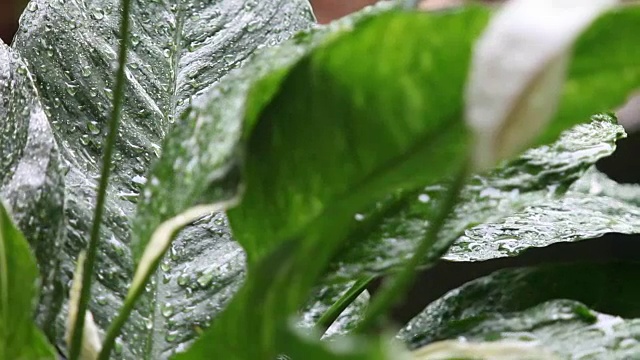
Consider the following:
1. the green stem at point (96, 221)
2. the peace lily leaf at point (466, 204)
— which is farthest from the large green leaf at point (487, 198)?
the green stem at point (96, 221)

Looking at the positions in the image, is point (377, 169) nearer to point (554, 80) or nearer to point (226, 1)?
point (554, 80)

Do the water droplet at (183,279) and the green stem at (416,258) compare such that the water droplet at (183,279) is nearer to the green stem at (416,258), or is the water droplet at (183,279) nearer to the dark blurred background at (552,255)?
the green stem at (416,258)

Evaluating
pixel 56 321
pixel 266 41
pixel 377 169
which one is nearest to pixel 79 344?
pixel 56 321

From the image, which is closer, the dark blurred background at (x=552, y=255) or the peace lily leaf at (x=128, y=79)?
the peace lily leaf at (x=128, y=79)

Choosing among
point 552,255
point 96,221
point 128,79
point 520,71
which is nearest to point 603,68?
point 520,71

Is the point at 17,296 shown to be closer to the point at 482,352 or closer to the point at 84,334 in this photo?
the point at 84,334

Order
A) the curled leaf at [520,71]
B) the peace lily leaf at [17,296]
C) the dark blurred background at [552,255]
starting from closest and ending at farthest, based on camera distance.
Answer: the curled leaf at [520,71], the peace lily leaf at [17,296], the dark blurred background at [552,255]
